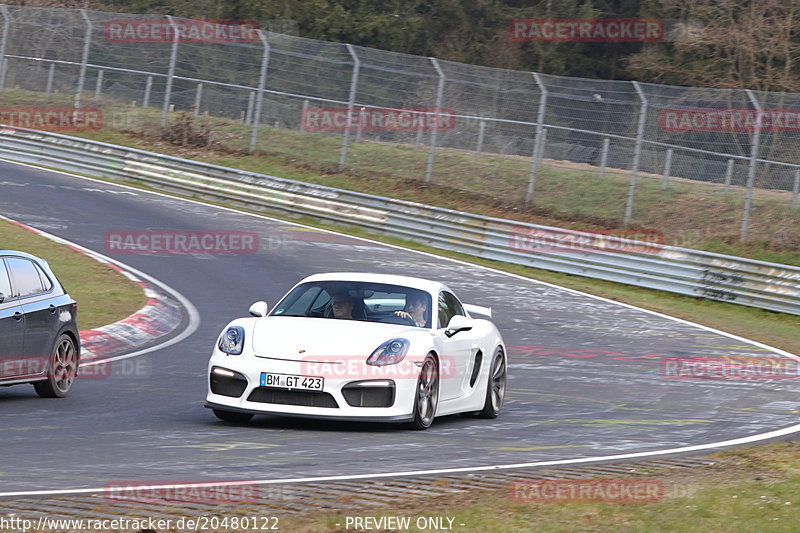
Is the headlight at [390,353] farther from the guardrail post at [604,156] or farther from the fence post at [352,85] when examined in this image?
the fence post at [352,85]

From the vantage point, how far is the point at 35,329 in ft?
35.6

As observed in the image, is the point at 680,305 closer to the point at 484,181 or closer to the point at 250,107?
the point at 484,181

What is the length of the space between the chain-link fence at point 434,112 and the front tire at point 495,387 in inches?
624

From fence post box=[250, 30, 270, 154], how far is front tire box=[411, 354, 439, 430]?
22.9 meters

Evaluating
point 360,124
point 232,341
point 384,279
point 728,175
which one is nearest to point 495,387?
point 384,279

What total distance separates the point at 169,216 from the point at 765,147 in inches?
513

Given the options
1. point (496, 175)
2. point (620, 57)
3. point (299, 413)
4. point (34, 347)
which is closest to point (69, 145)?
point (496, 175)

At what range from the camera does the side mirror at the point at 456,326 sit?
409 inches

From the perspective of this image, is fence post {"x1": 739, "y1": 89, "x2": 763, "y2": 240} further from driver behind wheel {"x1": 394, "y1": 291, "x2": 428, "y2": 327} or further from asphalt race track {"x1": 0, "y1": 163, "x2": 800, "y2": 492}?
driver behind wheel {"x1": 394, "y1": 291, "x2": 428, "y2": 327}

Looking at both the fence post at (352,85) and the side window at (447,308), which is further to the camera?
the fence post at (352,85)

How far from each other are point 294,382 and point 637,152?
65.2 feet

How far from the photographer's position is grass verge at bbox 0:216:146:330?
54.9ft

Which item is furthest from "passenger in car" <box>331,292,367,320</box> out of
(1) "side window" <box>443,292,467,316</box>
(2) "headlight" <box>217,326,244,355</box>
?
(1) "side window" <box>443,292,467,316</box>

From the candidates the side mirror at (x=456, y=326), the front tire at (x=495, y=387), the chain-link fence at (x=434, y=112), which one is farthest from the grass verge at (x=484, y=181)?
the side mirror at (x=456, y=326)
